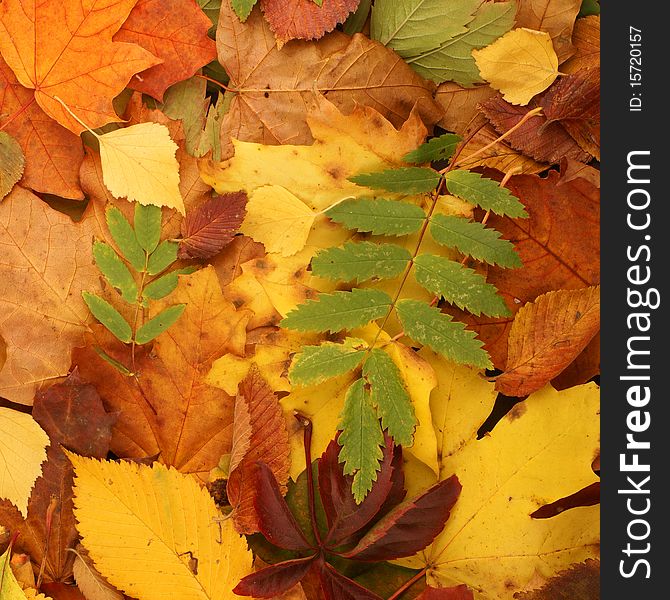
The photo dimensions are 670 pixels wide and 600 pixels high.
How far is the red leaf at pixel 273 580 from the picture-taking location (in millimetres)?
893

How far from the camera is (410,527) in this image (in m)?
0.91

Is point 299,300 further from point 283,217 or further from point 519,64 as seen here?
point 519,64

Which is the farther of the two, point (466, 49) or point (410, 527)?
point (466, 49)

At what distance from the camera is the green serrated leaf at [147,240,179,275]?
98cm

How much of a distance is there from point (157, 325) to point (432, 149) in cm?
44

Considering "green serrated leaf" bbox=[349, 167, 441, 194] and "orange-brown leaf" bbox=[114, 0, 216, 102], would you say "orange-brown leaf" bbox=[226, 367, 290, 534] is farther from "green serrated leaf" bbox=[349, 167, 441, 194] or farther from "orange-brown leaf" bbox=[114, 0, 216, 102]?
"orange-brown leaf" bbox=[114, 0, 216, 102]

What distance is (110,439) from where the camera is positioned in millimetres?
957

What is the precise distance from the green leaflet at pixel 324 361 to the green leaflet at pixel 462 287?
122 millimetres

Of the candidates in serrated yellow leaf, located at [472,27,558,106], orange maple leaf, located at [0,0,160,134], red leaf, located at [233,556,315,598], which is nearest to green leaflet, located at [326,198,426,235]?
serrated yellow leaf, located at [472,27,558,106]

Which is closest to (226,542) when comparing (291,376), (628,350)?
(291,376)

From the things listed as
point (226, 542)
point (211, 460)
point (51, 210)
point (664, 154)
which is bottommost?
point (226, 542)

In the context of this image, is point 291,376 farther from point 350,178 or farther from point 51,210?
point 51,210

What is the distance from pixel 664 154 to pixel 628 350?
26 cm

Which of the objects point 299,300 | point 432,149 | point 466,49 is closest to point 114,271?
point 299,300
